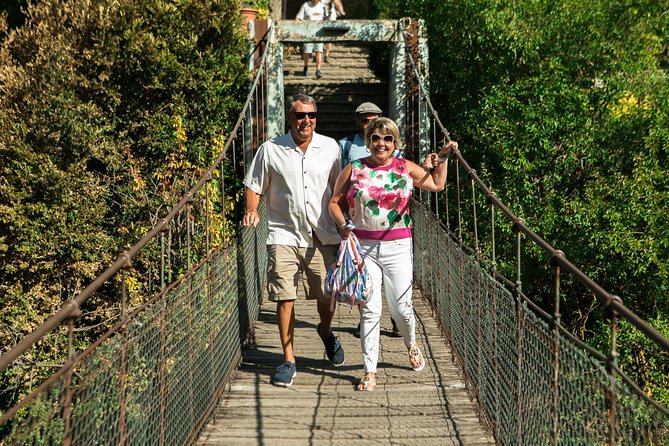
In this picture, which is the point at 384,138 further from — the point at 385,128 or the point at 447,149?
the point at 447,149

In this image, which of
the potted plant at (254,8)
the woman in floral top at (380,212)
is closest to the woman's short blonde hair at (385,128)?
the woman in floral top at (380,212)

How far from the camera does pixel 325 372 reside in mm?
4574

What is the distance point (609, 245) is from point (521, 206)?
1.05 metres

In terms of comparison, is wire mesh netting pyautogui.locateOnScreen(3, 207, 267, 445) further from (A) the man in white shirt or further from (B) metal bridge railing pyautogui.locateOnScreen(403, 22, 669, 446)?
(B) metal bridge railing pyautogui.locateOnScreen(403, 22, 669, 446)

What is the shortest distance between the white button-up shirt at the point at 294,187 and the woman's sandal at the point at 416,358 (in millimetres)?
687

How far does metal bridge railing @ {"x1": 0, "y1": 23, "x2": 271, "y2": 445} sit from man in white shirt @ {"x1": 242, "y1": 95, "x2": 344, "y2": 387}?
269mm

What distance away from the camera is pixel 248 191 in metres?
4.25

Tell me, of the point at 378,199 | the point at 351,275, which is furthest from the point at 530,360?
the point at 378,199

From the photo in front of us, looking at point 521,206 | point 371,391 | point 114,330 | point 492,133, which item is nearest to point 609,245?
point 521,206

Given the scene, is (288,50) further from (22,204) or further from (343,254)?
(343,254)

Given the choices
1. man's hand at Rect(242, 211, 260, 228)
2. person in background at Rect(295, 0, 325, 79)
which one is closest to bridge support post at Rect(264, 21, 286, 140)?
person in background at Rect(295, 0, 325, 79)

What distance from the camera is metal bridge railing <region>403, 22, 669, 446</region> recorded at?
2234mm

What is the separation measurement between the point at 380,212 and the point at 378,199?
6 cm

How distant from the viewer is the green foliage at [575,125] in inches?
366
